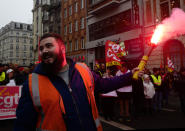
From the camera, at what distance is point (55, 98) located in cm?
161

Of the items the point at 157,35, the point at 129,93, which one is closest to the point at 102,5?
the point at 129,93

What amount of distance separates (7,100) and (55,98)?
213 inches

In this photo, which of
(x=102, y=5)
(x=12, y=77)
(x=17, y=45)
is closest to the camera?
(x=12, y=77)

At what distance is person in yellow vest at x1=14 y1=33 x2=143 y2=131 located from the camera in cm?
159

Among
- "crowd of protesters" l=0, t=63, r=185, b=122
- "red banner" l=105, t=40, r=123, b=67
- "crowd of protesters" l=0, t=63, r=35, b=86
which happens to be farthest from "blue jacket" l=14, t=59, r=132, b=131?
"red banner" l=105, t=40, r=123, b=67

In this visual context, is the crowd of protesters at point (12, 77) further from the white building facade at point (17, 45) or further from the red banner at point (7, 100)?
the white building facade at point (17, 45)

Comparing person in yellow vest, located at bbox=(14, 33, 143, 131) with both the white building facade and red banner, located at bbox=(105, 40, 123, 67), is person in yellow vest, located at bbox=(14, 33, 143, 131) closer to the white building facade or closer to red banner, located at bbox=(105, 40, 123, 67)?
red banner, located at bbox=(105, 40, 123, 67)

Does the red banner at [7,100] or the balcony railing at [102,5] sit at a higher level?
the balcony railing at [102,5]

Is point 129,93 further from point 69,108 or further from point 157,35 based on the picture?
point 69,108

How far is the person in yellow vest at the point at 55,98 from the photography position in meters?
1.59

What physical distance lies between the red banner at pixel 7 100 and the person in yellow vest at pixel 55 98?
16.6ft

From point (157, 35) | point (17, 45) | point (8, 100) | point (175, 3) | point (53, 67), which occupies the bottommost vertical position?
point (8, 100)

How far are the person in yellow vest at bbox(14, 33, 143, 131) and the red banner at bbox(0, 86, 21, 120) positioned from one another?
16.6ft

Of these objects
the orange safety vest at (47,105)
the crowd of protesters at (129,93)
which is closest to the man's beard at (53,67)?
the orange safety vest at (47,105)
